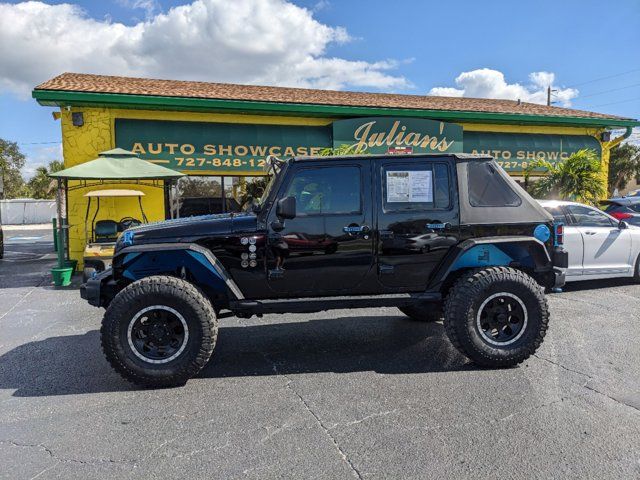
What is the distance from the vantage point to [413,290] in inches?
179

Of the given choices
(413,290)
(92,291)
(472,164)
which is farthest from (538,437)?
(92,291)

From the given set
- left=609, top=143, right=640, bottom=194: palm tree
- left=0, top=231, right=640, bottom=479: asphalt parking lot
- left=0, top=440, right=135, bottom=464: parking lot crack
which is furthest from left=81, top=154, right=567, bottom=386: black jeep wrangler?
left=609, top=143, right=640, bottom=194: palm tree

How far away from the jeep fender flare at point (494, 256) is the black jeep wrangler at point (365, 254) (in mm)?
11

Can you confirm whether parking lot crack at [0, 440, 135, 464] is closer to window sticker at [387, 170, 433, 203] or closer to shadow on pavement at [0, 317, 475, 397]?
shadow on pavement at [0, 317, 475, 397]

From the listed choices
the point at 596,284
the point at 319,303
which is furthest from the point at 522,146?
the point at 319,303

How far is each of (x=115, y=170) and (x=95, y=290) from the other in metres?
5.44

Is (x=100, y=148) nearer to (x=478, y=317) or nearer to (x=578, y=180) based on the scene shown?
(x=478, y=317)

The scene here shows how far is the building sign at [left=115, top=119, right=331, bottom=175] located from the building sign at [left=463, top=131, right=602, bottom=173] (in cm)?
486

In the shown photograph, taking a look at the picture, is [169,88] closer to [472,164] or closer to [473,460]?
[472,164]

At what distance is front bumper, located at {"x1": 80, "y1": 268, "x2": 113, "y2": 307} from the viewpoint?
432 cm

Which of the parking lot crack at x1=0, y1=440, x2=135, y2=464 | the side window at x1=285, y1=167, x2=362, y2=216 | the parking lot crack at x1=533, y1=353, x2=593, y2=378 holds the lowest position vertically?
the parking lot crack at x1=0, y1=440, x2=135, y2=464

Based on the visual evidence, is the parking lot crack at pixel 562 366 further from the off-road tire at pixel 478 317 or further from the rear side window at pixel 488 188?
the rear side window at pixel 488 188

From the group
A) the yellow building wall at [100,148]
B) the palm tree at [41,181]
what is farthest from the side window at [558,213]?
the palm tree at [41,181]

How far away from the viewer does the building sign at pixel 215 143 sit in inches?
441
